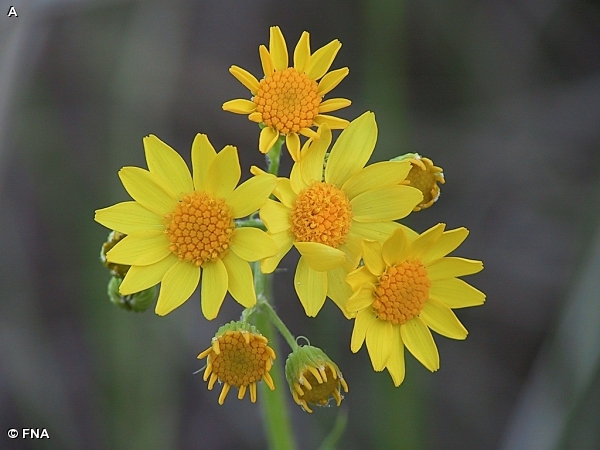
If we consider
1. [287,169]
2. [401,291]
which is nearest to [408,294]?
[401,291]

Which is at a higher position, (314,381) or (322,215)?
(322,215)

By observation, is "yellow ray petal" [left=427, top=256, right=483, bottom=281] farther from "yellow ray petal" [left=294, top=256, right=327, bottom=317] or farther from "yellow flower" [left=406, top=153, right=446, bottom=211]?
"yellow ray petal" [left=294, top=256, right=327, bottom=317]

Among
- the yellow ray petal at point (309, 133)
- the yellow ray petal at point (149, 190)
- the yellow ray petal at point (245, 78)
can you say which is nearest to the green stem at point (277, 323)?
the yellow ray petal at point (149, 190)

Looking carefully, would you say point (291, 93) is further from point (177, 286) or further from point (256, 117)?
point (177, 286)

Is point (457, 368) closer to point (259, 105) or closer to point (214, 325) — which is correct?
point (214, 325)

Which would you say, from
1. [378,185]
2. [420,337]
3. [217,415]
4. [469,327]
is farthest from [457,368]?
[378,185]

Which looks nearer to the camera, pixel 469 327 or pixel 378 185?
pixel 378 185

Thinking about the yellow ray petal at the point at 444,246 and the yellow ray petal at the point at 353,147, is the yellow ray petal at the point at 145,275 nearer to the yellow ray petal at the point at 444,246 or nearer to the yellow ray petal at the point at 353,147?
the yellow ray petal at the point at 353,147
